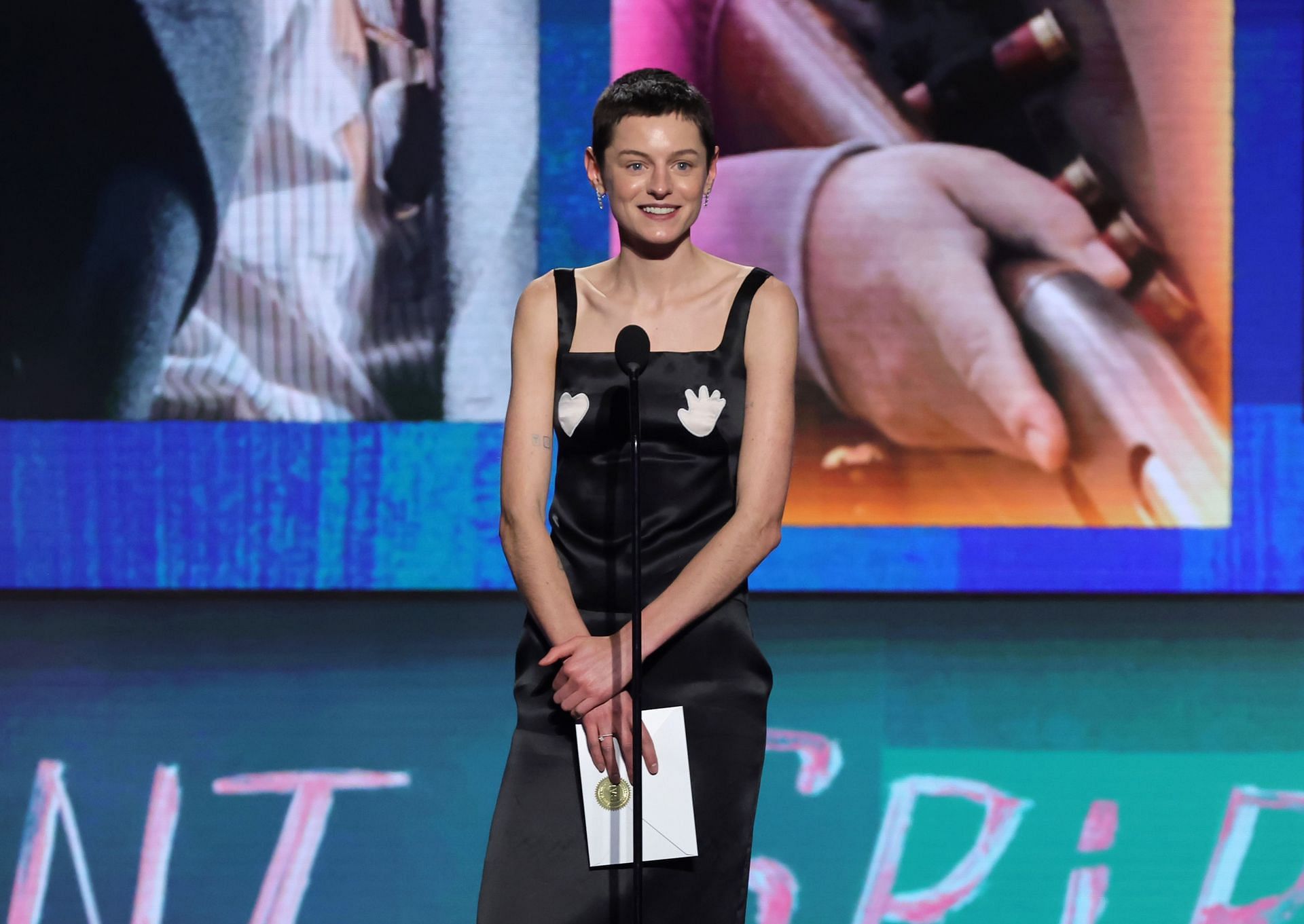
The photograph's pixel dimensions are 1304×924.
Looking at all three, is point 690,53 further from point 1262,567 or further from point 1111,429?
point 1262,567

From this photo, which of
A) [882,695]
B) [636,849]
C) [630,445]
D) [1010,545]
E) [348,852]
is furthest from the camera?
[1010,545]

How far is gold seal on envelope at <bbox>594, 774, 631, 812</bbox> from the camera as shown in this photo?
1.36m

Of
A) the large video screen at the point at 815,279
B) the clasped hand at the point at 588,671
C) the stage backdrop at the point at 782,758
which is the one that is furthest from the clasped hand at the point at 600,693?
the large video screen at the point at 815,279

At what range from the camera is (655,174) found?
4.50ft

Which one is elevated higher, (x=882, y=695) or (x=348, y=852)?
(x=882, y=695)

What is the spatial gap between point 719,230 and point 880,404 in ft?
1.86

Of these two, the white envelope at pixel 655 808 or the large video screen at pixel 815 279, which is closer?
the white envelope at pixel 655 808

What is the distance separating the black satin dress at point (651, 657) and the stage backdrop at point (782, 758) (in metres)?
1.15

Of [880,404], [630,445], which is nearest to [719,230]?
[880,404]

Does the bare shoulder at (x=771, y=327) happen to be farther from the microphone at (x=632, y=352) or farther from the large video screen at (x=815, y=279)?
the large video screen at (x=815, y=279)

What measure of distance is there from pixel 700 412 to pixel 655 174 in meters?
0.26

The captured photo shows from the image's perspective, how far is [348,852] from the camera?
2.55 metres

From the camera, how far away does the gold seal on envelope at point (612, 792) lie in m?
1.36

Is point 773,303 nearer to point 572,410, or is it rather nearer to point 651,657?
point 572,410
